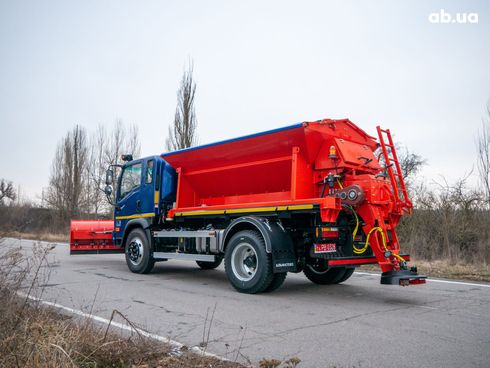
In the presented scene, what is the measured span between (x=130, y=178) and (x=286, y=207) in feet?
17.3

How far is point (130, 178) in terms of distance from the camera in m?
11.0

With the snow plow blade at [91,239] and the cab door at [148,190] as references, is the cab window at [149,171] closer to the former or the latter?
the cab door at [148,190]

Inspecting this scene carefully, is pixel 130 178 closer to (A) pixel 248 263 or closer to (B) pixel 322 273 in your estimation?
(A) pixel 248 263

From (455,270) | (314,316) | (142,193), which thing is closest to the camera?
(314,316)

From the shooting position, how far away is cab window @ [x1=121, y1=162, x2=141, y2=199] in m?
10.7

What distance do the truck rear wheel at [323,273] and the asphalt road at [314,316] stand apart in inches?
8.5

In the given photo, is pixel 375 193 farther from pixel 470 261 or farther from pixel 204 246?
pixel 470 261

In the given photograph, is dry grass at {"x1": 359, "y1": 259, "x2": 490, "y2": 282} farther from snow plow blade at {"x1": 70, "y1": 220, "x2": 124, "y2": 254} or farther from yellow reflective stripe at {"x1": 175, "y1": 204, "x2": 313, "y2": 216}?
snow plow blade at {"x1": 70, "y1": 220, "x2": 124, "y2": 254}

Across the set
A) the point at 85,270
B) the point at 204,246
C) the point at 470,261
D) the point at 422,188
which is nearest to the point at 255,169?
the point at 204,246

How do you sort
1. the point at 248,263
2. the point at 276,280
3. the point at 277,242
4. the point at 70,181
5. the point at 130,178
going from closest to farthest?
the point at 277,242, the point at 276,280, the point at 248,263, the point at 130,178, the point at 70,181

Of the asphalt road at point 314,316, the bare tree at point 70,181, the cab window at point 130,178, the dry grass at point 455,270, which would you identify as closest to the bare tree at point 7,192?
the asphalt road at point 314,316

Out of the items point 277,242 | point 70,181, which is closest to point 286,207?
point 277,242

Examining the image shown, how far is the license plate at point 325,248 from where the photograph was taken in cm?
680

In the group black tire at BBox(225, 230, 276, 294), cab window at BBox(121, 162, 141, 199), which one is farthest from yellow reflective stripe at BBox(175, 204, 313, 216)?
cab window at BBox(121, 162, 141, 199)
